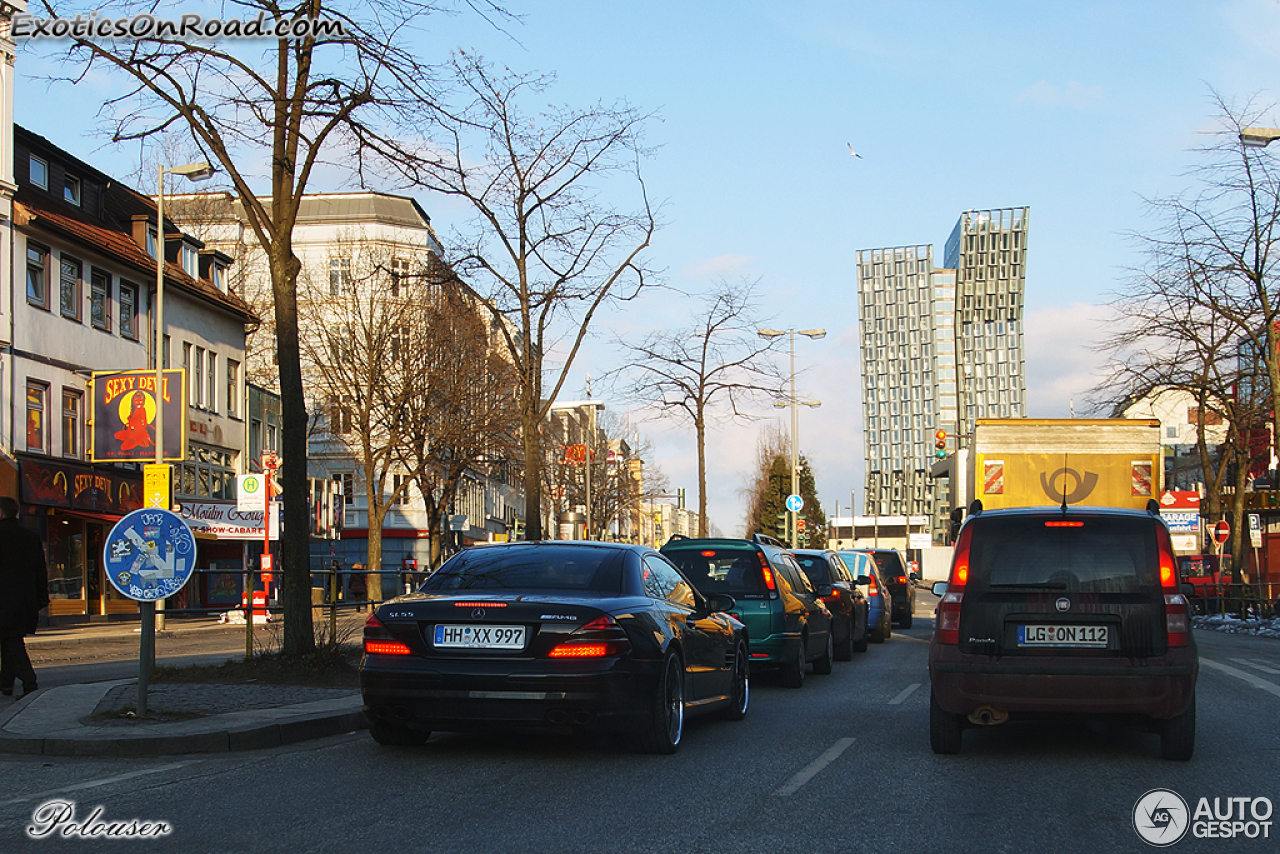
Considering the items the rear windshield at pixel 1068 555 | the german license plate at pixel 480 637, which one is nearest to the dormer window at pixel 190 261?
the german license plate at pixel 480 637

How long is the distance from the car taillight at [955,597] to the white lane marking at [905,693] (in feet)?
13.6

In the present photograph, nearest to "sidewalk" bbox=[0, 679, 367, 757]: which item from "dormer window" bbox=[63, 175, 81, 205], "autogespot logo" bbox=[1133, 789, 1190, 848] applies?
"autogespot logo" bbox=[1133, 789, 1190, 848]

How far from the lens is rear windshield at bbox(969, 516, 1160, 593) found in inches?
342

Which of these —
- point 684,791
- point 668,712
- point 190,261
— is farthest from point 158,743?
point 190,261

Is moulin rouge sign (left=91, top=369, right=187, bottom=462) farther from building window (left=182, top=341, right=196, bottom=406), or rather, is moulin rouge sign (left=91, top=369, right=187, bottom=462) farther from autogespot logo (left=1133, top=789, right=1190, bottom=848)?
autogespot logo (left=1133, top=789, right=1190, bottom=848)

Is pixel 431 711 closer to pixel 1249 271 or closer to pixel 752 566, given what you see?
pixel 752 566

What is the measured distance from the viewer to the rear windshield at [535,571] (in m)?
9.04

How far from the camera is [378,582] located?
33.8m

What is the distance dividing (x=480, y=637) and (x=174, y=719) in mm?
3141

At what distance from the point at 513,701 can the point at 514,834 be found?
1831 millimetres

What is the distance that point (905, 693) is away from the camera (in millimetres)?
13914

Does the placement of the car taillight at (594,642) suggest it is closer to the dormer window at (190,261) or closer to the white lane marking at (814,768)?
the white lane marking at (814,768)

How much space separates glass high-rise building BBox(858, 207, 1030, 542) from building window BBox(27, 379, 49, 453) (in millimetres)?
135594

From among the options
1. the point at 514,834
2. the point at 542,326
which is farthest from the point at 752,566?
the point at 542,326
